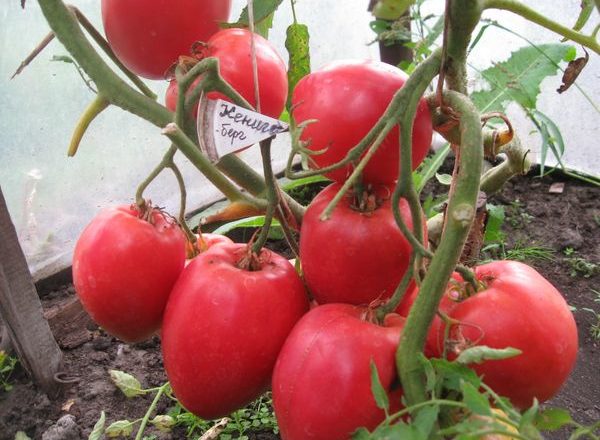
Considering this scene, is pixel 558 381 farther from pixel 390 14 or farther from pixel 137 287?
pixel 390 14

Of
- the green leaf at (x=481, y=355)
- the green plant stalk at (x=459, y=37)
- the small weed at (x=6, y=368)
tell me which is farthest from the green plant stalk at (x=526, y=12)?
the small weed at (x=6, y=368)

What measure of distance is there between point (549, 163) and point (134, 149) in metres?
1.39

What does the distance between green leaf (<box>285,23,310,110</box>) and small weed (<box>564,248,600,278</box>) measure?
1.17m

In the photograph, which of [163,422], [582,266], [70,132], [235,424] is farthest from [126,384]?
[582,266]

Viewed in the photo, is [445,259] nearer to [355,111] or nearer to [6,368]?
[355,111]

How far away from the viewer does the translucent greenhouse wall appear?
1.32 metres

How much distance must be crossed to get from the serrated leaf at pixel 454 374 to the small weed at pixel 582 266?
53.0 inches

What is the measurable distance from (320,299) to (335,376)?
11cm

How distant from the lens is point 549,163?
83.0 inches

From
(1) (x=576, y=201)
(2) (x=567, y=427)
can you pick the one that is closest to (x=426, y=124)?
(2) (x=567, y=427)

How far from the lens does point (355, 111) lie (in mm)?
512

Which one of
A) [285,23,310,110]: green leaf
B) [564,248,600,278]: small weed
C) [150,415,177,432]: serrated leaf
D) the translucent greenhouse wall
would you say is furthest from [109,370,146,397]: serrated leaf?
[564,248,600,278]: small weed

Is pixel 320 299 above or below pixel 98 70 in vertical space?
below

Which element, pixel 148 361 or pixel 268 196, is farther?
pixel 148 361
